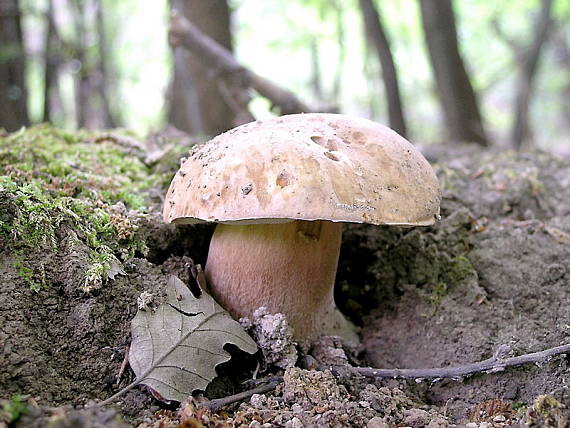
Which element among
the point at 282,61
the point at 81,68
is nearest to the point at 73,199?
the point at 81,68

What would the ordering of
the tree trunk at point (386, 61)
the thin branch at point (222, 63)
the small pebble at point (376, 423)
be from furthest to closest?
the tree trunk at point (386, 61) < the thin branch at point (222, 63) < the small pebble at point (376, 423)

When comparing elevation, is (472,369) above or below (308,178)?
below

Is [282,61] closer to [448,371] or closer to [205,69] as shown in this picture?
[205,69]

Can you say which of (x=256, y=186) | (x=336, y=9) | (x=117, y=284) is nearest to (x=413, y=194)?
(x=256, y=186)

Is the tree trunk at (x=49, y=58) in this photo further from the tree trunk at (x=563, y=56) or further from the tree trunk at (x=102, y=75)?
the tree trunk at (x=563, y=56)

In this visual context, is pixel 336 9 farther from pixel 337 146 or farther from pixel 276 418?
pixel 276 418

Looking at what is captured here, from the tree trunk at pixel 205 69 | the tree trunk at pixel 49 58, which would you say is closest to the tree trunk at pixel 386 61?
the tree trunk at pixel 205 69

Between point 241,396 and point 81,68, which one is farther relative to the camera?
point 81,68
